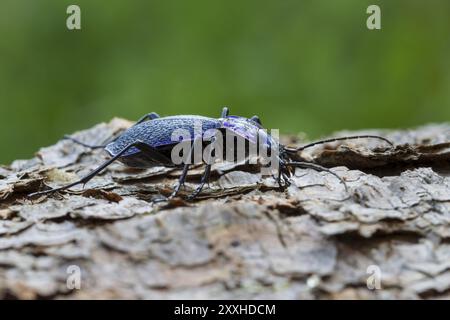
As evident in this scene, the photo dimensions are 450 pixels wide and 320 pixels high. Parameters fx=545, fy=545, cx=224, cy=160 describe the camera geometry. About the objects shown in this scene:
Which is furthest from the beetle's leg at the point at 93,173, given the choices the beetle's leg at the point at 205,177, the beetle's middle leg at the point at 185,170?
the beetle's leg at the point at 205,177

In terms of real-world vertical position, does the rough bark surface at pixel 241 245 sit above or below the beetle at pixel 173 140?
below

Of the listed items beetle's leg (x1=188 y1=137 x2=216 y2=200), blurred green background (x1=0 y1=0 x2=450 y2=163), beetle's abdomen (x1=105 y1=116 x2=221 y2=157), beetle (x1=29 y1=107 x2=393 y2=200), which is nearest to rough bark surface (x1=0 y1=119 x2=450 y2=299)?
beetle's leg (x1=188 y1=137 x2=216 y2=200)

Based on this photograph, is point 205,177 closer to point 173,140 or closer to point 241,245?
point 173,140

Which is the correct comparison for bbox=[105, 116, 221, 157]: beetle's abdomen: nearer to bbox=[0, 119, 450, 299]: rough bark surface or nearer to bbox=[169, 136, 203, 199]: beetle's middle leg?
bbox=[169, 136, 203, 199]: beetle's middle leg

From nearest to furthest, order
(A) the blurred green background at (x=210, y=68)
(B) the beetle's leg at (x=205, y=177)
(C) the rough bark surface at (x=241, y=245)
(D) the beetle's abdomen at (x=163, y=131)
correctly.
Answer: (C) the rough bark surface at (x=241, y=245)
(B) the beetle's leg at (x=205, y=177)
(D) the beetle's abdomen at (x=163, y=131)
(A) the blurred green background at (x=210, y=68)

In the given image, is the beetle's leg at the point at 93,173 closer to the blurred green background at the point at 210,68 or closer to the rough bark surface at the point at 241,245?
the rough bark surface at the point at 241,245

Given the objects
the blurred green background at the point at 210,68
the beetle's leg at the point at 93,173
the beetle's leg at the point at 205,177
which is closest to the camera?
the beetle's leg at the point at 205,177
